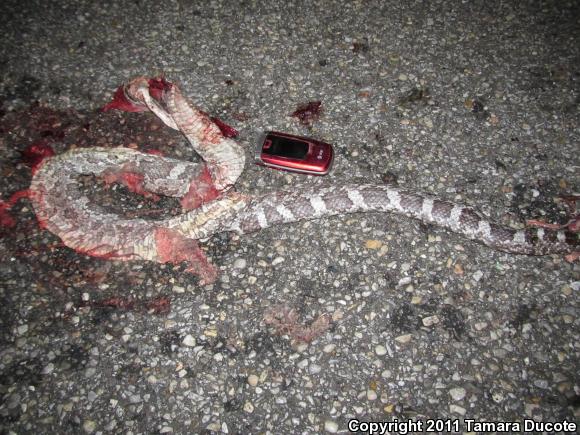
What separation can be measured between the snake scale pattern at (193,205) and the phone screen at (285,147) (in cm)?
34

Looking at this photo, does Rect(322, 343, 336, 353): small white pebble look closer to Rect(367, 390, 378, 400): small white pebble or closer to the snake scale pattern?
Rect(367, 390, 378, 400): small white pebble

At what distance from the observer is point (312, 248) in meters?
3.93

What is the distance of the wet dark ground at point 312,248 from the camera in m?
3.22

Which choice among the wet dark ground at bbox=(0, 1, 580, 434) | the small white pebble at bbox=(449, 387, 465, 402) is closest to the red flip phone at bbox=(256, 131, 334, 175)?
the wet dark ground at bbox=(0, 1, 580, 434)

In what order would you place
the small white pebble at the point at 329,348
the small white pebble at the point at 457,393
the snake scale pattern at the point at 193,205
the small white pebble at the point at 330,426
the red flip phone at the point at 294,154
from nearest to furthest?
the small white pebble at the point at 330,426 < the small white pebble at the point at 457,393 < the small white pebble at the point at 329,348 < the snake scale pattern at the point at 193,205 < the red flip phone at the point at 294,154

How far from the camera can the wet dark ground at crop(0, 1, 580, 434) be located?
3.22m

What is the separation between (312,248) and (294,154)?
3.44ft

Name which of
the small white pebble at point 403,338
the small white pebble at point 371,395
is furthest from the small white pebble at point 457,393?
the small white pebble at point 371,395

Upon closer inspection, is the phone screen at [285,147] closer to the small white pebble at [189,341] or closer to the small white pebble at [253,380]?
the small white pebble at [189,341]

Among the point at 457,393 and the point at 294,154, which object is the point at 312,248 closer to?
the point at 294,154

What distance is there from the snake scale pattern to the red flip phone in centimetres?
26

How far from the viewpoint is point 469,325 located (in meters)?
Result: 3.52

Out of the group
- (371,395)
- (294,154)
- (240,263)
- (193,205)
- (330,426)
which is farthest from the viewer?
(294,154)

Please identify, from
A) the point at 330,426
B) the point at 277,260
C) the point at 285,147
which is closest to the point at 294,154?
the point at 285,147
